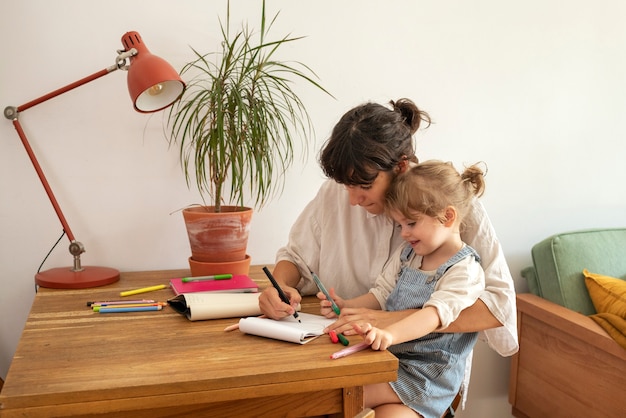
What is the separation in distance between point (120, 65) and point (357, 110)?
666 mm

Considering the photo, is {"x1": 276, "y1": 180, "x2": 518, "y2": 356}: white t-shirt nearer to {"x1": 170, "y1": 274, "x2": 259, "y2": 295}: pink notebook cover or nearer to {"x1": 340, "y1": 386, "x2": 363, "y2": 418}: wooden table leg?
{"x1": 170, "y1": 274, "x2": 259, "y2": 295}: pink notebook cover

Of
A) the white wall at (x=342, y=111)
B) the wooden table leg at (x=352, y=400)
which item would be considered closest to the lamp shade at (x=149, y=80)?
the white wall at (x=342, y=111)

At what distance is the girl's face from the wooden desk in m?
0.29

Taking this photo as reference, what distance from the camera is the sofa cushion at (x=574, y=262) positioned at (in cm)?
243

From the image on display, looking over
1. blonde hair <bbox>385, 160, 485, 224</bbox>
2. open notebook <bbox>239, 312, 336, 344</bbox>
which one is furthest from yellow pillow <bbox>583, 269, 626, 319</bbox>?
open notebook <bbox>239, 312, 336, 344</bbox>

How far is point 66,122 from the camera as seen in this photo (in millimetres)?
2043

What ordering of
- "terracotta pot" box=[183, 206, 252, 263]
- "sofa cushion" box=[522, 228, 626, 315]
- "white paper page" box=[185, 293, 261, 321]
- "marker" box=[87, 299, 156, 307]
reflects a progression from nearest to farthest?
"white paper page" box=[185, 293, 261, 321]
"marker" box=[87, 299, 156, 307]
"terracotta pot" box=[183, 206, 252, 263]
"sofa cushion" box=[522, 228, 626, 315]

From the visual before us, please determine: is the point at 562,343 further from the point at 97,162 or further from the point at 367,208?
the point at 97,162

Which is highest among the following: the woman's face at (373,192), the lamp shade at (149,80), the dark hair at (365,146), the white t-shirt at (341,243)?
the lamp shade at (149,80)

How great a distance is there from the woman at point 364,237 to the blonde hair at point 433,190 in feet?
0.19

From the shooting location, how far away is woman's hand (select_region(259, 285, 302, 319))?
1521 mm

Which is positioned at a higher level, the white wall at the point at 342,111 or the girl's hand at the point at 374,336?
the white wall at the point at 342,111

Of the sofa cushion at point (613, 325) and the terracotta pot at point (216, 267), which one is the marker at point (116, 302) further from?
the sofa cushion at point (613, 325)

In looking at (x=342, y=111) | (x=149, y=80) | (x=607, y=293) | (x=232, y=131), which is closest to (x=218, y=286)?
(x=232, y=131)
